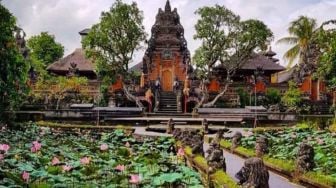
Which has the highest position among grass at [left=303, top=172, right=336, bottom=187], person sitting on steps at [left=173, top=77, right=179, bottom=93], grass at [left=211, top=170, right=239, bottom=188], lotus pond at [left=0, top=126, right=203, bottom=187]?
person sitting on steps at [left=173, top=77, right=179, bottom=93]

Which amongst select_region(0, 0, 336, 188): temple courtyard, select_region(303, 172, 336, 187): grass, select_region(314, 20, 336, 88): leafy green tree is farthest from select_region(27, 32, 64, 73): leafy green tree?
select_region(303, 172, 336, 187): grass

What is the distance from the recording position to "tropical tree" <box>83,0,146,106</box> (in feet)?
107

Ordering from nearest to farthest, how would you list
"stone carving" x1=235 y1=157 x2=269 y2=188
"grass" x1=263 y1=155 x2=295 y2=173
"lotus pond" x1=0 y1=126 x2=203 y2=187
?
"lotus pond" x1=0 y1=126 x2=203 y2=187, "stone carving" x1=235 y1=157 x2=269 y2=188, "grass" x1=263 y1=155 x2=295 y2=173

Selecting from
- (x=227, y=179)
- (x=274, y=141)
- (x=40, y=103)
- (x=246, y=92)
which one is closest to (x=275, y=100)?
(x=246, y=92)

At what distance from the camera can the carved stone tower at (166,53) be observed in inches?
1476

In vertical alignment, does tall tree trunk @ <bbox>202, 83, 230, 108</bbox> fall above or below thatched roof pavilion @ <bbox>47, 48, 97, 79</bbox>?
below

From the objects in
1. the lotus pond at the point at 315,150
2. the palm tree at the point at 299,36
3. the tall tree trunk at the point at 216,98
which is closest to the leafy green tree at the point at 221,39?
the tall tree trunk at the point at 216,98

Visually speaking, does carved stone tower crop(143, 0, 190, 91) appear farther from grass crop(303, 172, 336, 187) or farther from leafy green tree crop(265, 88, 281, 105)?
grass crop(303, 172, 336, 187)

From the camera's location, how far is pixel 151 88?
34.8 meters

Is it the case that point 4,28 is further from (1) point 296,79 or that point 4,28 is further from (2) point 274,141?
(1) point 296,79

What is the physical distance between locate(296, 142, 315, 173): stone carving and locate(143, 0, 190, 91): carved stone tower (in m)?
28.5

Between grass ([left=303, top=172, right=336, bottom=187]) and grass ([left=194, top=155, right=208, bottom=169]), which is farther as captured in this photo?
grass ([left=194, top=155, right=208, bottom=169])

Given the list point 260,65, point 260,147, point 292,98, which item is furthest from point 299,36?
point 260,147

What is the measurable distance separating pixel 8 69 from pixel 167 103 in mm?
18691
